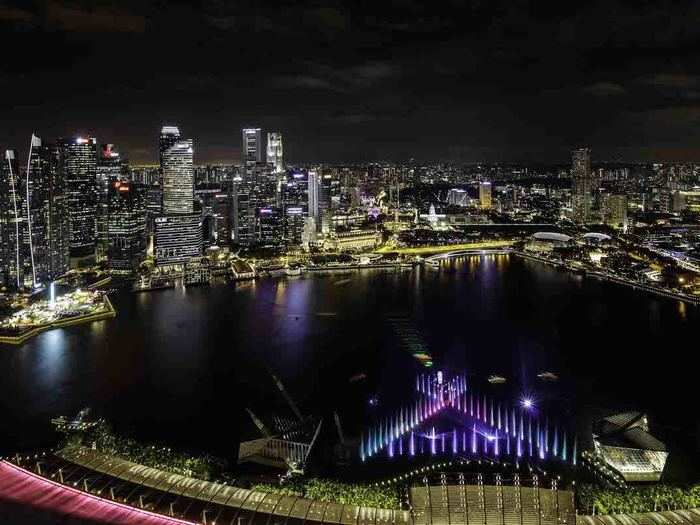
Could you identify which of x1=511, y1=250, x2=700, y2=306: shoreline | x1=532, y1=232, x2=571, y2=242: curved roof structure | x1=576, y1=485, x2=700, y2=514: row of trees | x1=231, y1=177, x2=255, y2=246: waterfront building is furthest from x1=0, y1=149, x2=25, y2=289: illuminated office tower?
x1=532, y1=232, x2=571, y2=242: curved roof structure

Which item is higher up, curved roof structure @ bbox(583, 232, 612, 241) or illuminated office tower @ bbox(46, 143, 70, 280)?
illuminated office tower @ bbox(46, 143, 70, 280)

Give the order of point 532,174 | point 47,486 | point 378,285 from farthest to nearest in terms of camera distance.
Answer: point 532,174
point 378,285
point 47,486

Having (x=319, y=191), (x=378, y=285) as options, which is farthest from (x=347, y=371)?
(x=319, y=191)

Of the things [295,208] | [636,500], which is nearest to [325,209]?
[295,208]

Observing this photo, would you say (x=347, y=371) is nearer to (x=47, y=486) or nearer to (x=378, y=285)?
(x=47, y=486)

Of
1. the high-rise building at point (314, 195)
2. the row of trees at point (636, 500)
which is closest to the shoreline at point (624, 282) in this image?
the high-rise building at point (314, 195)

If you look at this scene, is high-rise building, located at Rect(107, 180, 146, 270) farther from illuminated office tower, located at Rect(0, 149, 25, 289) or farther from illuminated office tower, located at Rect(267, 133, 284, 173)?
illuminated office tower, located at Rect(267, 133, 284, 173)
